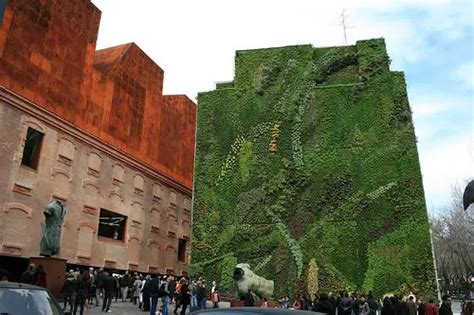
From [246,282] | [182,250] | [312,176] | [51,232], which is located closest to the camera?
[51,232]

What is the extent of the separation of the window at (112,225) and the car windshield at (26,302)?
24750mm

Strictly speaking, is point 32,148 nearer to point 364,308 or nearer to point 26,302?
point 364,308

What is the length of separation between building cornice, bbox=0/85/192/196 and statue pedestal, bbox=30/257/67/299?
11.1m

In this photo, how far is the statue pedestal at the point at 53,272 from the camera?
15609 mm

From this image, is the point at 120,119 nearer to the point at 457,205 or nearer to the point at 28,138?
the point at 28,138

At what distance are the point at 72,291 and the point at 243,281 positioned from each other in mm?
7368

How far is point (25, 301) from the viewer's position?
19.9ft

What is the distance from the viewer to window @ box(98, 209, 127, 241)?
30.5 meters

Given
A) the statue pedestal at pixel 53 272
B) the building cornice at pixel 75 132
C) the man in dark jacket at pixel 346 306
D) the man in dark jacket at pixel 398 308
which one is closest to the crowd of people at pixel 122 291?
the statue pedestal at pixel 53 272

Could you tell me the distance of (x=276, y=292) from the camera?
26.3m

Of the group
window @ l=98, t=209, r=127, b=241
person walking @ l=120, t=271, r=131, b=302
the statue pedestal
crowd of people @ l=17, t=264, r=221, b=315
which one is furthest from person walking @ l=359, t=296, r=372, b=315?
window @ l=98, t=209, r=127, b=241

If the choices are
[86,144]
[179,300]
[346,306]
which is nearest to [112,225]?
[86,144]

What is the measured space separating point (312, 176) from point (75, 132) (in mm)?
15430

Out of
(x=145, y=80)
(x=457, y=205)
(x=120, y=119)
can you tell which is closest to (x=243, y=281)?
(x=120, y=119)
